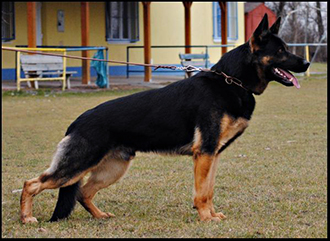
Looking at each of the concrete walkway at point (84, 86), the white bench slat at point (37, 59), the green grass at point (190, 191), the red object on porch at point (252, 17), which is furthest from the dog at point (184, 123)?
the red object on porch at point (252, 17)

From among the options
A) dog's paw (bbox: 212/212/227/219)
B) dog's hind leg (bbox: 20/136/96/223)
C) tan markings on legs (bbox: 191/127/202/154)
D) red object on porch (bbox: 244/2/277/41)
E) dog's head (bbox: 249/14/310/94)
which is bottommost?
dog's paw (bbox: 212/212/227/219)

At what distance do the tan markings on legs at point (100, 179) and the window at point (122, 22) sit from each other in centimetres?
2002

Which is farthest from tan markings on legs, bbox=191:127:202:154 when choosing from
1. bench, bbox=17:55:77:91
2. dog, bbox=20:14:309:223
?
bench, bbox=17:55:77:91

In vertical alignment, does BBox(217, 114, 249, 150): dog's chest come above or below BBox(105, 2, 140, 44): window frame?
below

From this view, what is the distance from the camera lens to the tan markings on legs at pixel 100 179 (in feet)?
19.4

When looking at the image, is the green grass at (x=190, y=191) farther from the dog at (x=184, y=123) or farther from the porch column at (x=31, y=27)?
the porch column at (x=31, y=27)

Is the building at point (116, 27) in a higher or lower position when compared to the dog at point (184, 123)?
higher

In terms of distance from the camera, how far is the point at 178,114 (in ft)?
18.5

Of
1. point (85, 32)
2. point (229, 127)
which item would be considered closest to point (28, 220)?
point (229, 127)

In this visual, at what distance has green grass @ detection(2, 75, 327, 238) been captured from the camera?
209 inches

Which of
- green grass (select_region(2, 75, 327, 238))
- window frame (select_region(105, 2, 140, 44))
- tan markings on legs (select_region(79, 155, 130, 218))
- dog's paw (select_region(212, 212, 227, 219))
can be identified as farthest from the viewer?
window frame (select_region(105, 2, 140, 44))

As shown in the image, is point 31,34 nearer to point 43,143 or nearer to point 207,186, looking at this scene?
point 43,143

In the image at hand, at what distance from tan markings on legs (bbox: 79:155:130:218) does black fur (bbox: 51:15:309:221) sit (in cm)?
20

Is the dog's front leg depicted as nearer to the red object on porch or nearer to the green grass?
the green grass
